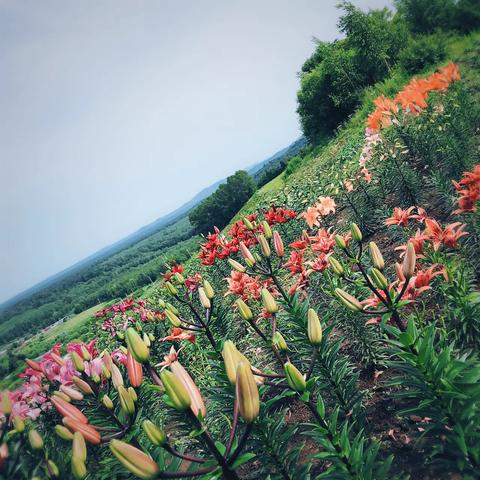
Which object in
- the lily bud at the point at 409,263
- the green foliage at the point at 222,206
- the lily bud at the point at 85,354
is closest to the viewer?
the lily bud at the point at 409,263

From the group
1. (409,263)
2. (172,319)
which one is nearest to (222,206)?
(172,319)

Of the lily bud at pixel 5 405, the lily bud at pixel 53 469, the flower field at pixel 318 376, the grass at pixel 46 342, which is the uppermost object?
the lily bud at pixel 5 405

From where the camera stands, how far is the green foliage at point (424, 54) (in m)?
12.7

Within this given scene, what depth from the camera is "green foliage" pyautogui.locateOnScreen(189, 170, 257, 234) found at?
4172cm

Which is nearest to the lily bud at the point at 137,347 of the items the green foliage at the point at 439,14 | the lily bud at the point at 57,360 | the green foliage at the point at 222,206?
the lily bud at the point at 57,360

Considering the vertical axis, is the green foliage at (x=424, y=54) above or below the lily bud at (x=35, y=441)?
above

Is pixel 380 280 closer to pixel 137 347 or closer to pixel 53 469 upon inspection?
pixel 137 347

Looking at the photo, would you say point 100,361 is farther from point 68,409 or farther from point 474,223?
point 474,223

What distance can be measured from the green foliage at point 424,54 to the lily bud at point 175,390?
621 inches

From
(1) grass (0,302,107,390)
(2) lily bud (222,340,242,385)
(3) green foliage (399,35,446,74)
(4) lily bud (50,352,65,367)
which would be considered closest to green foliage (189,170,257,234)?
(1) grass (0,302,107,390)

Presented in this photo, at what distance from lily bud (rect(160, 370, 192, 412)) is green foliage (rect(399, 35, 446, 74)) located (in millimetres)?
15777

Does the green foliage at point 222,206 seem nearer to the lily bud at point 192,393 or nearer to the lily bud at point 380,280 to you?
the lily bud at point 380,280

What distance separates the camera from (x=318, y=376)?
162 centimetres

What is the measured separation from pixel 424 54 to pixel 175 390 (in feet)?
55.1
